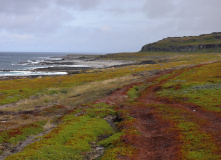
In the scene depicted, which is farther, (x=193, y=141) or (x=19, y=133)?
(x=19, y=133)

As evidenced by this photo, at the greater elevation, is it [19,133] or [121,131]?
[121,131]

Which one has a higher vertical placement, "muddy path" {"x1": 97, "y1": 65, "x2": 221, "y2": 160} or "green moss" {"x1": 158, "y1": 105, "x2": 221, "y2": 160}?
"green moss" {"x1": 158, "y1": 105, "x2": 221, "y2": 160}

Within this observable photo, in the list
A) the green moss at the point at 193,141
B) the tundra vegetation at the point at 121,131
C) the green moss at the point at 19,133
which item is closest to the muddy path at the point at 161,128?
the tundra vegetation at the point at 121,131

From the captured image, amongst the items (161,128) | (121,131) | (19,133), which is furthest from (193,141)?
(19,133)

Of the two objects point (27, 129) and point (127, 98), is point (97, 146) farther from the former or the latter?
point (127, 98)

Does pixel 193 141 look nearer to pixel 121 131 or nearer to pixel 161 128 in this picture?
pixel 161 128

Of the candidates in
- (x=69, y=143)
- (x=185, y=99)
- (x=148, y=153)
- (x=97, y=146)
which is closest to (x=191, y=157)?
(x=148, y=153)

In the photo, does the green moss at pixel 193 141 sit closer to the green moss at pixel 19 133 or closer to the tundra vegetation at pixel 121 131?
the tundra vegetation at pixel 121 131

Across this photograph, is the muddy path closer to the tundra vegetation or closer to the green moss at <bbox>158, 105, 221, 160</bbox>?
the tundra vegetation

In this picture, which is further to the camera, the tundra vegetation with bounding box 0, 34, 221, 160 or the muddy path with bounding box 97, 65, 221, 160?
the muddy path with bounding box 97, 65, 221, 160

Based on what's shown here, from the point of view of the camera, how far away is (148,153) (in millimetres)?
19641

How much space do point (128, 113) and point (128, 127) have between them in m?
7.91

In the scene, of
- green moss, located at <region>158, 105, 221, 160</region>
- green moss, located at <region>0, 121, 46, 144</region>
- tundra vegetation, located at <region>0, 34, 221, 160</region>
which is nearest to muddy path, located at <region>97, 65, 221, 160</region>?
tundra vegetation, located at <region>0, 34, 221, 160</region>

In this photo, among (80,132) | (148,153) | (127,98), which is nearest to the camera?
(148,153)
